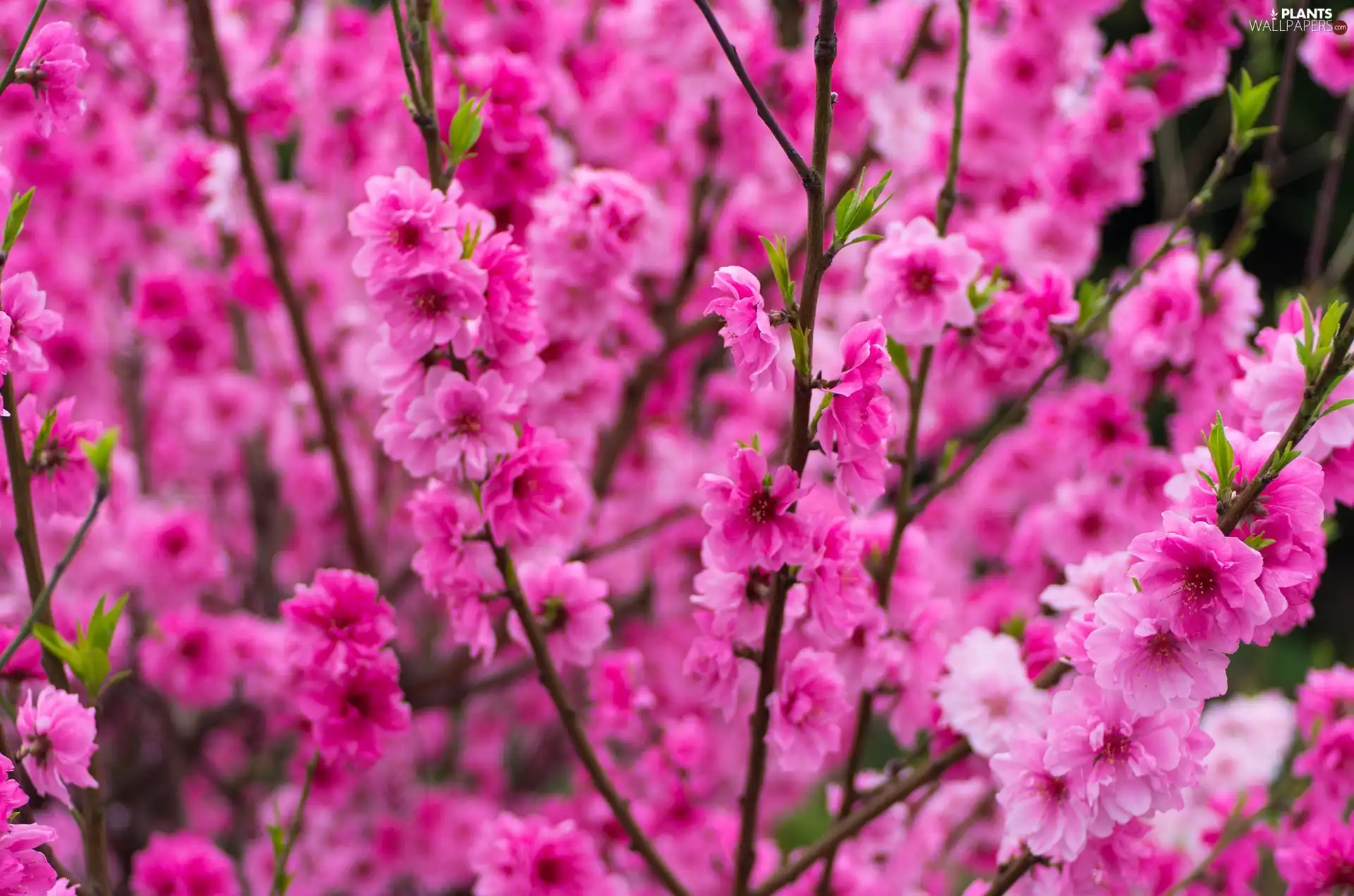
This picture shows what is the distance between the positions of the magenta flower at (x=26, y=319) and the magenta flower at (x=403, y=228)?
1.03 ft

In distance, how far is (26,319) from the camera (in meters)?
1.06

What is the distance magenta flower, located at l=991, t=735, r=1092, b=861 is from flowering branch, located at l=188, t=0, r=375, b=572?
1.38 m

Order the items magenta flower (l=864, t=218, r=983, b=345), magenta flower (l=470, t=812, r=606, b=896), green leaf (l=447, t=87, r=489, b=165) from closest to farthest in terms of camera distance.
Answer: green leaf (l=447, t=87, r=489, b=165), magenta flower (l=864, t=218, r=983, b=345), magenta flower (l=470, t=812, r=606, b=896)

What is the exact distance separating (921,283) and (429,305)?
0.59 metres

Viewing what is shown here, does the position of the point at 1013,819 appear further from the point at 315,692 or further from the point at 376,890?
the point at 376,890

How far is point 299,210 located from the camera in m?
2.56

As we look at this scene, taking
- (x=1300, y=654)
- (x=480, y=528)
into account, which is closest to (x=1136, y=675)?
(x=480, y=528)

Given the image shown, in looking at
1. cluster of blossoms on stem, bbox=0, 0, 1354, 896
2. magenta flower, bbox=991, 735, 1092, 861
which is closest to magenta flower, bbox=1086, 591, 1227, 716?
cluster of blossoms on stem, bbox=0, 0, 1354, 896

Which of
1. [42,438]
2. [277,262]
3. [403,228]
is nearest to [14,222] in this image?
[42,438]

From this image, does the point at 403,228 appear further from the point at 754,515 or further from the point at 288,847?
the point at 288,847

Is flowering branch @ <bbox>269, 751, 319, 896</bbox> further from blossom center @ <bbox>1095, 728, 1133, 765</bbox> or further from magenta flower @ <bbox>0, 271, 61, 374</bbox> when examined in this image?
blossom center @ <bbox>1095, 728, 1133, 765</bbox>

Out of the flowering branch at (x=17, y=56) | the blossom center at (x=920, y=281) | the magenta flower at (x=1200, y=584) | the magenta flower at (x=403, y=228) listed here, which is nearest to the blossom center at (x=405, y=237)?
the magenta flower at (x=403, y=228)

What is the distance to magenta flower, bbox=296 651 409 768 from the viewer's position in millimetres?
1242

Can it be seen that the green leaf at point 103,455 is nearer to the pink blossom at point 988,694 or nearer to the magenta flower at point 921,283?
the magenta flower at point 921,283
